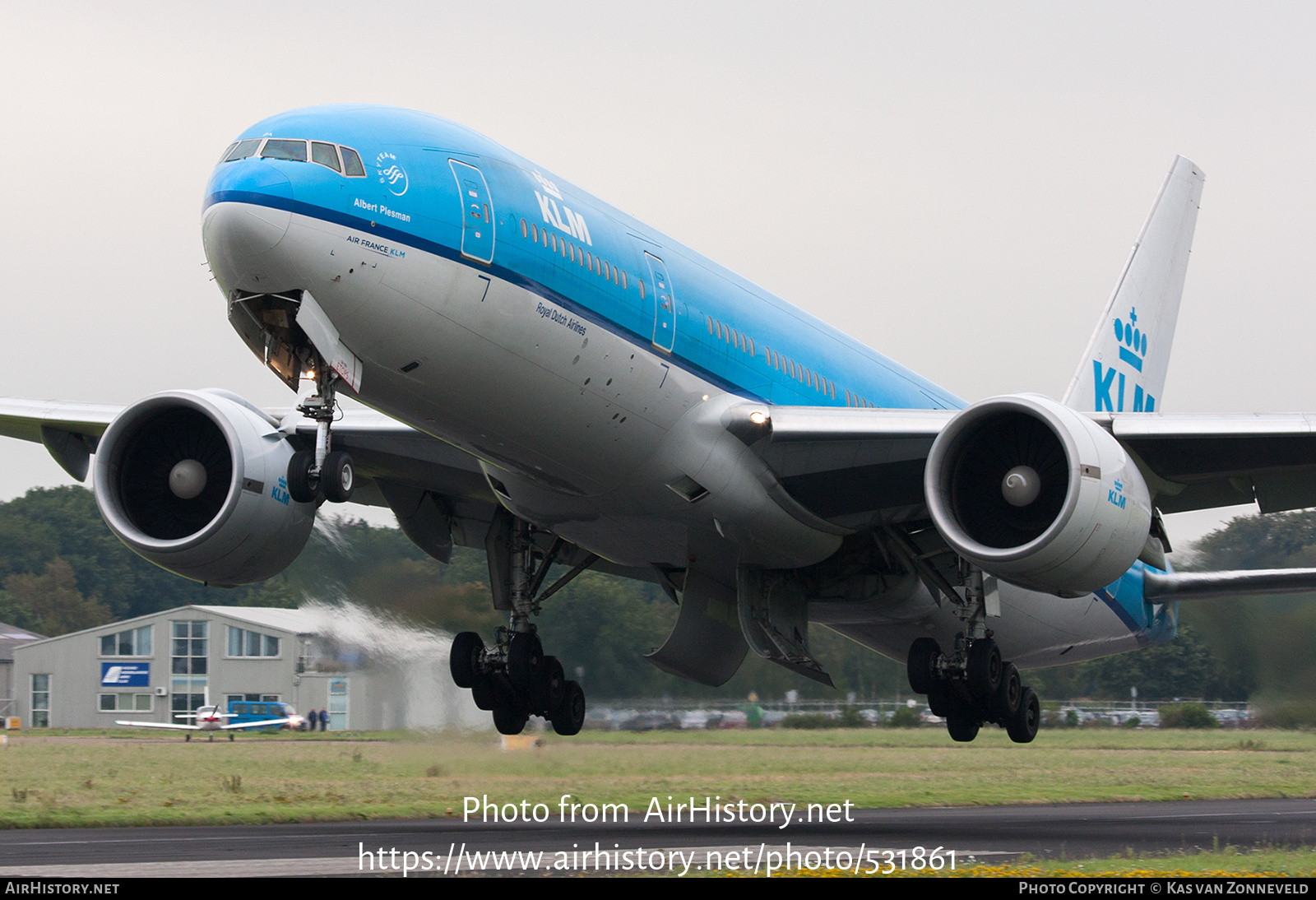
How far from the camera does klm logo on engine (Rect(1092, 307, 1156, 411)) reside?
79.3ft

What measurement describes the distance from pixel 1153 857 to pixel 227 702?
3768cm

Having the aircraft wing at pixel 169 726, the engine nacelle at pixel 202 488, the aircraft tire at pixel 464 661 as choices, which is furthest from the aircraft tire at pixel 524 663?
the aircraft wing at pixel 169 726

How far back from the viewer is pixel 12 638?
59.3m

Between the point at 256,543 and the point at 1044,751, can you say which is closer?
the point at 256,543

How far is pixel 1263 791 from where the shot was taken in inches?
1105

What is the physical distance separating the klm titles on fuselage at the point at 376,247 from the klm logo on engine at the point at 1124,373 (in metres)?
14.3

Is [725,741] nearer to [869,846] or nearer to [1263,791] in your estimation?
[869,846]

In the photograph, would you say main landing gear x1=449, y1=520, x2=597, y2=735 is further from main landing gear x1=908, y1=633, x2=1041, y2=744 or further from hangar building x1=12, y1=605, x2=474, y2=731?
hangar building x1=12, y1=605, x2=474, y2=731

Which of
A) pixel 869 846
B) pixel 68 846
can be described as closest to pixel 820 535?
pixel 869 846

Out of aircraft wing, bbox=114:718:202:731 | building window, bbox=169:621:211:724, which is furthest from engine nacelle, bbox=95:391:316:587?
building window, bbox=169:621:211:724

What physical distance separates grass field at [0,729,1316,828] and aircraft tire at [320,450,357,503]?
8044 mm

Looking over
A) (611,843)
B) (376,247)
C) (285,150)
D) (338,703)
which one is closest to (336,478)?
(376,247)

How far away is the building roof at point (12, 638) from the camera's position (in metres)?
56.8

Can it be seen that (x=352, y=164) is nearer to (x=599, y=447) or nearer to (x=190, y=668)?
(x=599, y=447)
